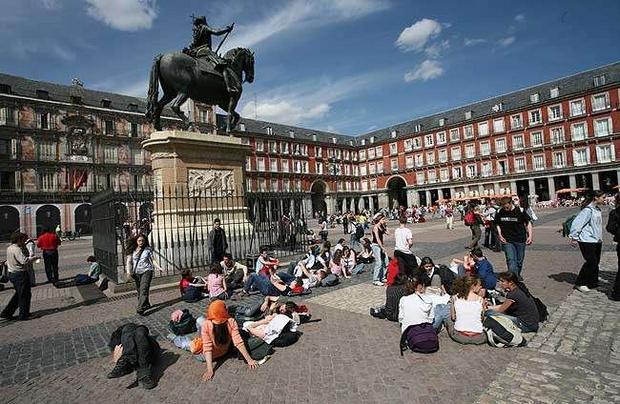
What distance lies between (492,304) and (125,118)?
165ft

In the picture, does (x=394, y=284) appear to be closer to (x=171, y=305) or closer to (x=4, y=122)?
(x=171, y=305)

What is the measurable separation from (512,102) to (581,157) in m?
12.9

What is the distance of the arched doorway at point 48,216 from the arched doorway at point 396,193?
53.5m

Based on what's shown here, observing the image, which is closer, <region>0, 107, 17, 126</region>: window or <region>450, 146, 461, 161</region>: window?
<region>0, 107, 17, 126</region>: window

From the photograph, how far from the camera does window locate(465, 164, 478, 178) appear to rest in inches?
2201

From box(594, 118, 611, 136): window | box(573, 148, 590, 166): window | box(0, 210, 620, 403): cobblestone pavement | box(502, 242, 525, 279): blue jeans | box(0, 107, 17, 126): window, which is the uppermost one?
box(0, 107, 17, 126): window

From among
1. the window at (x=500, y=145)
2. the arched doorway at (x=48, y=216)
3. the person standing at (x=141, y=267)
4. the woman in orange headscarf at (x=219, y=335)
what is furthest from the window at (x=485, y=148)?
the arched doorway at (x=48, y=216)

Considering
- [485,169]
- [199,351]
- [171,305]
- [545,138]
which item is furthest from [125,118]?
[545,138]

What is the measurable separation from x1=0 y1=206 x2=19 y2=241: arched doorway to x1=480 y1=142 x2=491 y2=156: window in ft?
204

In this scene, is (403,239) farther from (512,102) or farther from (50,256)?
(512,102)

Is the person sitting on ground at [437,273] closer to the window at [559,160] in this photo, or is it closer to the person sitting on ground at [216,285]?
the person sitting on ground at [216,285]

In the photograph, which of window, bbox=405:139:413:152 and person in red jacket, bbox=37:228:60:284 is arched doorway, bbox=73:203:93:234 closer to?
person in red jacket, bbox=37:228:60:284

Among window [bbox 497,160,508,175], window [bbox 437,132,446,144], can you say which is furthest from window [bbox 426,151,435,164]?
window [bbox 497,160,508,175]

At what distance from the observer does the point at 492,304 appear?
5.90 metres
